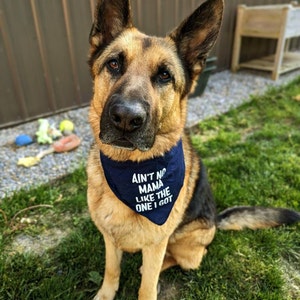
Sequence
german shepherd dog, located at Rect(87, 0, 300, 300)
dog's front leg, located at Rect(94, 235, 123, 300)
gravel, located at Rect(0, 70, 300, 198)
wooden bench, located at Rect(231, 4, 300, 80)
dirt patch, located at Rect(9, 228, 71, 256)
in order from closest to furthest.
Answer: german shepherd dog, located at Rect(87, 0, 300, 300) → dog's front leg, located at Rect(94, 235, 123, 300) → dirt patch, located at Rect(9, 228, 71, 256) → gravel, located at Rect(0, 70, 300, 198) → wooden bench, located at Rect(231, 4, 300, 80)

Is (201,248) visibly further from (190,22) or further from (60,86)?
(60,86)

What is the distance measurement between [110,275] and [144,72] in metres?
1.62

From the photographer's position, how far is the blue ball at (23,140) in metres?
4.18

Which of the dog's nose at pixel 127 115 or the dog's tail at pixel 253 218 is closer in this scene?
the dog's nose at pixel 127 115

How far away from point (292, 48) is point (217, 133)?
6775mm

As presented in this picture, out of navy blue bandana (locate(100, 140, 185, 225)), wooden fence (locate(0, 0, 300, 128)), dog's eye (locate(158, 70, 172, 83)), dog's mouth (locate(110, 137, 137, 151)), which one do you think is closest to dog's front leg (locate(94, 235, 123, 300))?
navy blue bandana (locate(100, 140, 185, 225))

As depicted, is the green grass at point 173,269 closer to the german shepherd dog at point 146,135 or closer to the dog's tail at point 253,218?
the dog's tail at point 253,218

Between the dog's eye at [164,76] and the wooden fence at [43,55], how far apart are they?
3329mm

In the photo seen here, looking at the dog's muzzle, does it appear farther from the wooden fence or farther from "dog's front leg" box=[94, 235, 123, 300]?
the wooden fence

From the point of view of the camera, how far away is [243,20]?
7.09 metres

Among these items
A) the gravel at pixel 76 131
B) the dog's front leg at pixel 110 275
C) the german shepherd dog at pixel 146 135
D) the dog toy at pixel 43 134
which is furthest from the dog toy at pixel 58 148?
the dog's front leg at pixel 110 275

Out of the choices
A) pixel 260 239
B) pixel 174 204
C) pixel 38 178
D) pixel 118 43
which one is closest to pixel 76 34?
pixel 38 178

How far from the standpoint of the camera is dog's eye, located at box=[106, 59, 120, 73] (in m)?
2.02

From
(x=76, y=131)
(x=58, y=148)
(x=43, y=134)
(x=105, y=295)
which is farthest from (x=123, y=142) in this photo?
(x=76, y=131)
